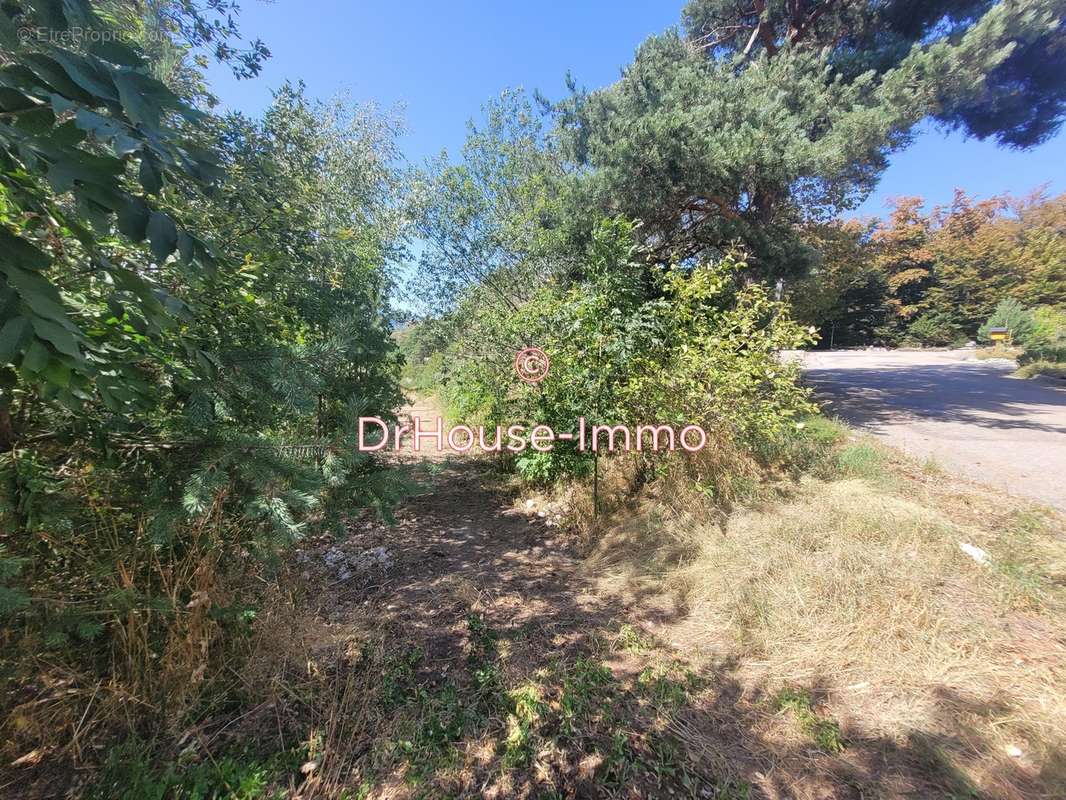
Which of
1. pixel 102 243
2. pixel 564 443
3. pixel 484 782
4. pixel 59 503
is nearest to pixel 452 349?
pixel 564 443

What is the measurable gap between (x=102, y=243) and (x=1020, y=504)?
6.30m

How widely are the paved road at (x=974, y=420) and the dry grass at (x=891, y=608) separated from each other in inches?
47.7

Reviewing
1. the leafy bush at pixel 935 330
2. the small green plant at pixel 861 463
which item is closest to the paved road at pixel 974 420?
the small green plant at pixel 861 463

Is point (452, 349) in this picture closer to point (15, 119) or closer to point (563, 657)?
point (563, 657)

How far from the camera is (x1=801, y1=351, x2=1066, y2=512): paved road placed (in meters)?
4.07

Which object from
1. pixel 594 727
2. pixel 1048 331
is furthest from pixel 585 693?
pixel 1048 331

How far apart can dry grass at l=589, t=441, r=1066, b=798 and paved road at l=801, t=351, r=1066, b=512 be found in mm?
1210

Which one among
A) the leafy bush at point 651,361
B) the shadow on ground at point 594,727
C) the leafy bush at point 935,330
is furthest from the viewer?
the leafy bush at point 935,330

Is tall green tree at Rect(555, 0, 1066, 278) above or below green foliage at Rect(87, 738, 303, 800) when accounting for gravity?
above

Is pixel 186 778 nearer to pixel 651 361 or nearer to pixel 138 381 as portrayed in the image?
pixel 138 381

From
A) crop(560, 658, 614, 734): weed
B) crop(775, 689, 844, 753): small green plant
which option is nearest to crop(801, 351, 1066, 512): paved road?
crop(775, 689, 844, 753): small green plant

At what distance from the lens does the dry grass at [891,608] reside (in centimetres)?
163

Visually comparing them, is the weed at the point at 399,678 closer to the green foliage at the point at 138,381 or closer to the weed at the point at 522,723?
the weed at the point at 522,723

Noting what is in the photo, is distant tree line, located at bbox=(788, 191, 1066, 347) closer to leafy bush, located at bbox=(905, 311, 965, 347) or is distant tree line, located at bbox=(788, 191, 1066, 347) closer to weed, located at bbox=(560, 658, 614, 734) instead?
leafy bush, located at bbox=(905, 311, 965, 347)
